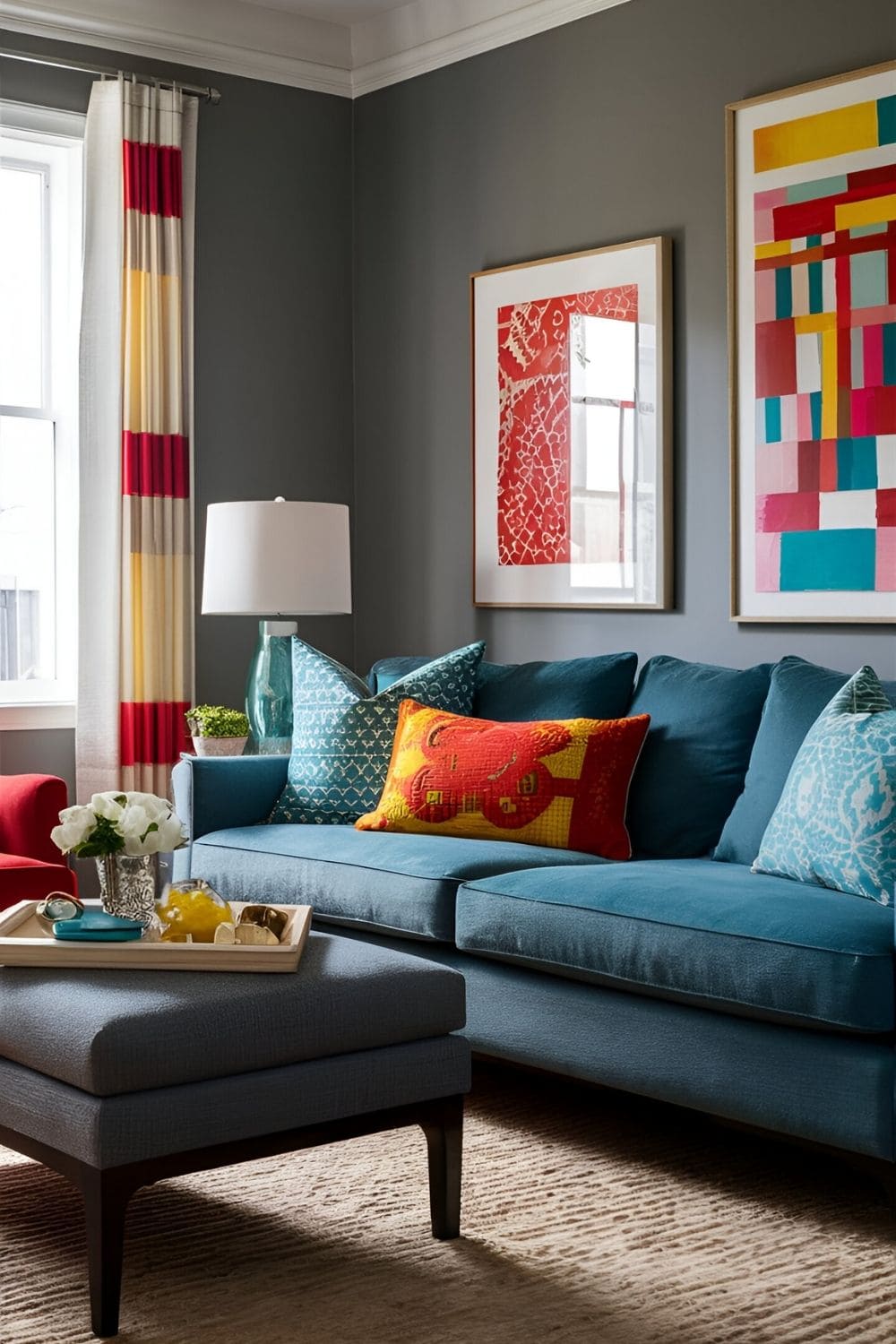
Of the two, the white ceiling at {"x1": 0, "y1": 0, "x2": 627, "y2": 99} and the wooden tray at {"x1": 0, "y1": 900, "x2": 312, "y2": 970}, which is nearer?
the wooden tray at {"x1": 0, "y1": 900, "x2": 312, "y2": 970}

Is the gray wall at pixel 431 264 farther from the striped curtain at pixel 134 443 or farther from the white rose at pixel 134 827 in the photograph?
the white rose at pixel 134 827

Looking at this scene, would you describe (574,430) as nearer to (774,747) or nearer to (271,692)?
(271,692)

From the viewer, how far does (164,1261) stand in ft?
8.29

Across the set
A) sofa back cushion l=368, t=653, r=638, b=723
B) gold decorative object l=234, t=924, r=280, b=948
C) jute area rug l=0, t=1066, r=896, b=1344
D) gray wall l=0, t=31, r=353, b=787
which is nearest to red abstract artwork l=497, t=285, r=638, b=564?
sofa back cushion l=368, t=653, r=638, b=723

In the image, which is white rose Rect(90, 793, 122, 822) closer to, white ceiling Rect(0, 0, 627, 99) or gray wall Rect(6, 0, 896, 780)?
gray wall Rect(6, 0, 896, 780)

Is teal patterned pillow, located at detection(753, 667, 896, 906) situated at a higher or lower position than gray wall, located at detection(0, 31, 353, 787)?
lower

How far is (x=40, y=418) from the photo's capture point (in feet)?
17.0

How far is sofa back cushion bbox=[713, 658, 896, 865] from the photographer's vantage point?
3.51 meters

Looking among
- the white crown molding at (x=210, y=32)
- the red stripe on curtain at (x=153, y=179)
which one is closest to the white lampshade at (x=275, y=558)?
the red stripe on curtain at (x=153, y=179)

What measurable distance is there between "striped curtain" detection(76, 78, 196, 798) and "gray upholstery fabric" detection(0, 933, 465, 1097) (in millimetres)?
2546

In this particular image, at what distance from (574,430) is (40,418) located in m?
1.73

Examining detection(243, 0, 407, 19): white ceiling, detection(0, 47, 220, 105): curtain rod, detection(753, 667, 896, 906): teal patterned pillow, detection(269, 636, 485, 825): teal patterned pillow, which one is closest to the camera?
detection(753, 667, 896, 906): teal patterned pillow

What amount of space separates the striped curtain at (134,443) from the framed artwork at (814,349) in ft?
6.07

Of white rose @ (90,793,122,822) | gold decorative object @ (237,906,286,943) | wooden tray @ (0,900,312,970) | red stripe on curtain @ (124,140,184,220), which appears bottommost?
wooden tray @ (0,900,312,970)
